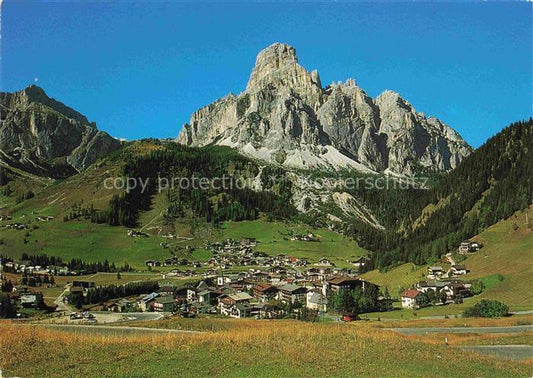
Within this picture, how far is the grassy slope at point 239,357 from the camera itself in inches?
1070

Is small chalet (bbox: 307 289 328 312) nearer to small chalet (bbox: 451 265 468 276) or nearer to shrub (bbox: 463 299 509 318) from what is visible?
shrub (bbox: 463 299 509 318)

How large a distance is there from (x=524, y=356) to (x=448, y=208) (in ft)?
469

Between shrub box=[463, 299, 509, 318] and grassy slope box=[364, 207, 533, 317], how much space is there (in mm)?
9287

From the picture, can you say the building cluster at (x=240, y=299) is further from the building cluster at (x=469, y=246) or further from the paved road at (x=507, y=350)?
the paved road at (x=507, y=350)

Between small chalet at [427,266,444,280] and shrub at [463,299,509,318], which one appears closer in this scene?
shrub at [463,299,509,318]

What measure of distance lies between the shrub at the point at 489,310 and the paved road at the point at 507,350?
36.3 m

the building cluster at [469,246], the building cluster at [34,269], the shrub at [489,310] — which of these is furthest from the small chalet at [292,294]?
the building cluster at [34,269]

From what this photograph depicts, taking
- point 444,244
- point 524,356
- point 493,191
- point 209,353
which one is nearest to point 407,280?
point 444,244

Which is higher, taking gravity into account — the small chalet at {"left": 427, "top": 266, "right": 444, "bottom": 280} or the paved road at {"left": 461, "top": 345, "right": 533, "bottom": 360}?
the small chalet at {"left": 427, "top": 266, "right": 444, "bottom": 280}

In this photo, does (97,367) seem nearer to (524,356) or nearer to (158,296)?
(524,356)

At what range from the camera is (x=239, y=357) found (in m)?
30.5

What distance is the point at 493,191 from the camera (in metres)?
159

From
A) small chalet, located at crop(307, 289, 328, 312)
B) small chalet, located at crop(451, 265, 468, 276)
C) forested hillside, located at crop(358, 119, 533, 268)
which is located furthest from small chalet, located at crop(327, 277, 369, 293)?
forested hillside, located at crop(358, 119, 533, 268)

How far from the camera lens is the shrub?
77688 millimetres
